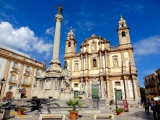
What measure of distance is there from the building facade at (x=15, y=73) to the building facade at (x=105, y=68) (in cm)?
1014

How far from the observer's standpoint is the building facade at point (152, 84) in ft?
128

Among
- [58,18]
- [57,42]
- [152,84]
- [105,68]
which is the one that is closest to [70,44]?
[105,68]

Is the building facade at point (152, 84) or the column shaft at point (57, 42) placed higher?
the column shaft at point (57, 42)

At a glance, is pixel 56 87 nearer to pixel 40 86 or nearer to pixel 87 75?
pixel 40 86

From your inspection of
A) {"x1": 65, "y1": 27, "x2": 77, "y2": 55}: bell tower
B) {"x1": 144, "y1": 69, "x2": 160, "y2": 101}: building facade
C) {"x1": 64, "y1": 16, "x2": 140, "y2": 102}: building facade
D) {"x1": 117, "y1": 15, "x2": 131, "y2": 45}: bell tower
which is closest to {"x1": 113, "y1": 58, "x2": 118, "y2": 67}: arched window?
{"x1": 64, "y1": 16, "x2": 140, "y2": 102}: building facade

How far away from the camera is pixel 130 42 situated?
27203mm

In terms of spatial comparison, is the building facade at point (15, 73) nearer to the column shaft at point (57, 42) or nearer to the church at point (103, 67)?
the church at point (103, 67)

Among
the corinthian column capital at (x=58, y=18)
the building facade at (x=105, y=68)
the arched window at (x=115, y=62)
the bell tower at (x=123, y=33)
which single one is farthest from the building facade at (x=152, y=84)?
the corinthian column capital at (x=58, y=18)

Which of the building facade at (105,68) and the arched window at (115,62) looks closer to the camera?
the building facade at (105,68)

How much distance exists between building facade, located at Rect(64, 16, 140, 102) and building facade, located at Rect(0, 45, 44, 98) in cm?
1014

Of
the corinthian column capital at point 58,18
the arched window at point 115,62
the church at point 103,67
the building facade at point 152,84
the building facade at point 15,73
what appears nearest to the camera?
the corinthian column capital at point 58,18

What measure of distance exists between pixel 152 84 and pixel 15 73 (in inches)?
1722

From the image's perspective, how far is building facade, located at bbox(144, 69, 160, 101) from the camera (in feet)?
128

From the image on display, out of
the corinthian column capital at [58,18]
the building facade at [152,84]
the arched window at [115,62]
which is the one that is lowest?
the building facade at [152,84]
